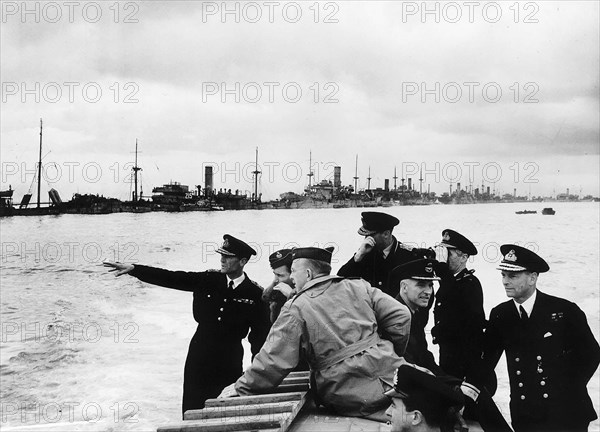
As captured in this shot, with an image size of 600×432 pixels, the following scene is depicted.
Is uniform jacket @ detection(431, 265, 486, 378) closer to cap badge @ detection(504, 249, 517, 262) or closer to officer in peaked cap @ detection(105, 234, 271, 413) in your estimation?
cap badge @ detection(504, 249, 517, 262)

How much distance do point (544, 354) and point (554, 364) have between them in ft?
0.33

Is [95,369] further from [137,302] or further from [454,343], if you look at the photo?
[454,343]

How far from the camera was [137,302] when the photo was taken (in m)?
23.3

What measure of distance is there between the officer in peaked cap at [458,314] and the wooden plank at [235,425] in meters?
1.79

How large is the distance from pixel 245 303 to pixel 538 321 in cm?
252

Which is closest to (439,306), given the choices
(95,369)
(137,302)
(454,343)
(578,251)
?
(454,343)

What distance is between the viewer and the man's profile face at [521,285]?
149 inches

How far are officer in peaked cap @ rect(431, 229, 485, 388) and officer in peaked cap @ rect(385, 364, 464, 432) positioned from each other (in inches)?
73.3

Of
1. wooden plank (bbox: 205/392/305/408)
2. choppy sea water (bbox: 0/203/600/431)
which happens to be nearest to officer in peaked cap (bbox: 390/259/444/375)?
wooden plank (bbox: 205/392/305/408)

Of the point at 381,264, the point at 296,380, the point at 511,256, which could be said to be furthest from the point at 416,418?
the point at 381,264

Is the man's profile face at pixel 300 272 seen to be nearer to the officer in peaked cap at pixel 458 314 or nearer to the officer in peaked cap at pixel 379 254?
the officer in peaked cap at pixel 458 314

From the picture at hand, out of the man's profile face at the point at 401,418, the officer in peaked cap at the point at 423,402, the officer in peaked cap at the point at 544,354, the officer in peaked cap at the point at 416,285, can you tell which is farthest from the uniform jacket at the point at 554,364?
the man's profile face at the point at 401,418

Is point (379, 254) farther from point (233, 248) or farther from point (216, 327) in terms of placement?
point (216, 327)

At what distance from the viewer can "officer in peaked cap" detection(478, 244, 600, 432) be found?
11.9 ft
